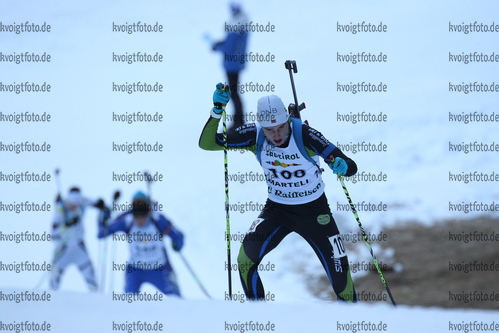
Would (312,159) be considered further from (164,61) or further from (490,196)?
(164,61)

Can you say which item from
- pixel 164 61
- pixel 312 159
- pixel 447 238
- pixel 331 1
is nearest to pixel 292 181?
pixel 312 159

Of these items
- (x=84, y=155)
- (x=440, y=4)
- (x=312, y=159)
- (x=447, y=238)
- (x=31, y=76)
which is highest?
(x=440, y=4)

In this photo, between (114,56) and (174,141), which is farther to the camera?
(114,56)

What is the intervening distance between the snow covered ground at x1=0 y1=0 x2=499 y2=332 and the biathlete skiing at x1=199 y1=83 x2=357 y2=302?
1.46 metres

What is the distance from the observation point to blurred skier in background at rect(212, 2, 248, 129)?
33.3 feet

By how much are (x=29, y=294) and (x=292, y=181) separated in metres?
2.52

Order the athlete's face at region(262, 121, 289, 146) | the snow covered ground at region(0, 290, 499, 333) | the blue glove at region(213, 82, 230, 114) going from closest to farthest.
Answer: the snow covered ground at region(0, 290, 499, 333)
the athlete's face at region(262, 121, 289, 146)
the blue glove at region(213, 82, 230, 114)

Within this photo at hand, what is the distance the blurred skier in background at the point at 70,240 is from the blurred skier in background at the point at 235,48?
371cm

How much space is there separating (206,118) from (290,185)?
32.4 ft

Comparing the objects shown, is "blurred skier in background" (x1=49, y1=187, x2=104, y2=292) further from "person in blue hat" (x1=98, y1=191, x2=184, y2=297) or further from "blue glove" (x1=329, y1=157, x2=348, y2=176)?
"blue glove" (x1=329, y1=157, x2=348, y2=176)

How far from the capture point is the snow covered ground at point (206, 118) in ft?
31.1

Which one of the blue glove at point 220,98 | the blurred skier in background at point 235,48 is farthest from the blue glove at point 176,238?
the blurred skier in background at point 235,48

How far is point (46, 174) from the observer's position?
12.7 metres

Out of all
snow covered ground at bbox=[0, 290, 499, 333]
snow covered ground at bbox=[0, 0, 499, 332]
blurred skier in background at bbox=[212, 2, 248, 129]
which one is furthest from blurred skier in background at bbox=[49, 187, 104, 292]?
snow covered ground at bbox=[0, 290, 499, 333]
